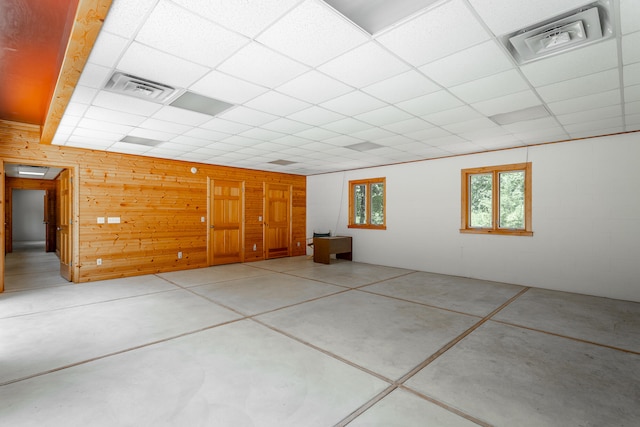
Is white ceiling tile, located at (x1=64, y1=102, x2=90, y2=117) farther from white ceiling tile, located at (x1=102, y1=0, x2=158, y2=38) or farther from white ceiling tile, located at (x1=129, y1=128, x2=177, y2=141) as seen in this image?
white ceiling tile, located at (x1=102, y1=0, x2=158, y2=38)

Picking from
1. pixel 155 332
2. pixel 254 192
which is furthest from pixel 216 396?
pixel 254 192

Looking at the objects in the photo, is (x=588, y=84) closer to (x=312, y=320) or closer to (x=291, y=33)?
(x=291, y=33)

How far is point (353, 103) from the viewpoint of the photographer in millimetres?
3500

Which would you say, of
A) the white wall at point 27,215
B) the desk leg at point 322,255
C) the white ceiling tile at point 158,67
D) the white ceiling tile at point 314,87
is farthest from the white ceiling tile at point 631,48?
the white wall at point 27,215

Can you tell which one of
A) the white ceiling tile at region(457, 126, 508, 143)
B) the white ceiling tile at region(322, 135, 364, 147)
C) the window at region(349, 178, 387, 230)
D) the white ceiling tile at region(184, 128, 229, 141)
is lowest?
the window at region(349, 178, 387, 230)

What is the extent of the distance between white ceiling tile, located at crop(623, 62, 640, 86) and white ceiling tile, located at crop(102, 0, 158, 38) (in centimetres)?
374

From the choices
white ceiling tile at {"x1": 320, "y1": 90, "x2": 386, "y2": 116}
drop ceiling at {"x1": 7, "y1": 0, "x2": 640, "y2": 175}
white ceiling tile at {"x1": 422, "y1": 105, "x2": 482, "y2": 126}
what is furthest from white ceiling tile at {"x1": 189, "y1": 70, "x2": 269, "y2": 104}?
white ceiling tile at {"x1": 422, "y1": 105, "x2": 482, "y2": 126}

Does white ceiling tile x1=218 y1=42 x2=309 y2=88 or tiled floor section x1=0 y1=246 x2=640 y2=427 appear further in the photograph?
white ceiling tile x1=218 y1=42 x2=309 y2=88

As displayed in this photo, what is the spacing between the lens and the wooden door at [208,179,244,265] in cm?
762

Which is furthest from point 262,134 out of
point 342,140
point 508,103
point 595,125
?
point 595,125

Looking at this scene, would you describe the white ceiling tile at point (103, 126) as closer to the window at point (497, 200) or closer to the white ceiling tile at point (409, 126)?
the white ceiling tile at point (409, 126)

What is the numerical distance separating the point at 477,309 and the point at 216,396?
3552mm

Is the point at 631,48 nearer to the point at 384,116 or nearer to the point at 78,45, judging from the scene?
the point at 384,116

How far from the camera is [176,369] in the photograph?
2.57m
